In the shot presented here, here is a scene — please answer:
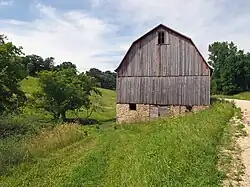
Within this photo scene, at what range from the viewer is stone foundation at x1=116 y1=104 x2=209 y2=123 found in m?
25.3

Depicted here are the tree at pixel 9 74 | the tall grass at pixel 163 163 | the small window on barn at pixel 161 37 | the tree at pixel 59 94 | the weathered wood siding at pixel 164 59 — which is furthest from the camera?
the tree at pixel 59 94

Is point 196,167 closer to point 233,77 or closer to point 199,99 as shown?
point 199,99

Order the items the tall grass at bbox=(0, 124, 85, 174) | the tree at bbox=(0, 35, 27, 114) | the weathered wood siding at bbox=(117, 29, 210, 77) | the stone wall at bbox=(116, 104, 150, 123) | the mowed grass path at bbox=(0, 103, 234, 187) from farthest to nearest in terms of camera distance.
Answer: the stone wall at bbox=(116, 104, 150, 123), the weathered wood siding at bbox=(117, 29, 210, 77), the tree at bbox=(0, 35, 27, 114), the tall grass at bbox=(0, 124, 85, 174), the mowed grass path at bbox=(0, 103, 234, 187)

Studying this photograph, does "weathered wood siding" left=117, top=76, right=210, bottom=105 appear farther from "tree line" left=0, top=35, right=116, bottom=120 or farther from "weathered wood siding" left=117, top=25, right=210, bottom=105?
"tree line" left=0, top=35, right=116, bottom=120

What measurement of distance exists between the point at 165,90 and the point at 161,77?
3.53ft

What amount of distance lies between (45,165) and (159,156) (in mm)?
4107

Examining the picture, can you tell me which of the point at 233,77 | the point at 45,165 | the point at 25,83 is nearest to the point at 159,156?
the point at 45,165

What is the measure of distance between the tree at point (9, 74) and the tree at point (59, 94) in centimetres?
1048

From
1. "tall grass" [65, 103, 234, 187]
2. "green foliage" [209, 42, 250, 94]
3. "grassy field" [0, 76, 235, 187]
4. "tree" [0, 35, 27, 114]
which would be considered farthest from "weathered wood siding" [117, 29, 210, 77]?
"green foliage" [209, 42, 250, 94]

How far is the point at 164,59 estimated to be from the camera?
83.8 ft

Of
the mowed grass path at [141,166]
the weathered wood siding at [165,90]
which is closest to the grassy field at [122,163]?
the mowed grass path at [141,166]

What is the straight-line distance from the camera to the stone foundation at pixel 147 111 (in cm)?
2528

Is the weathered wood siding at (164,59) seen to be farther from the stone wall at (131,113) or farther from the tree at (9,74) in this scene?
the tree at (9,74)

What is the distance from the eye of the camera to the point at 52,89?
34719 millimetres
